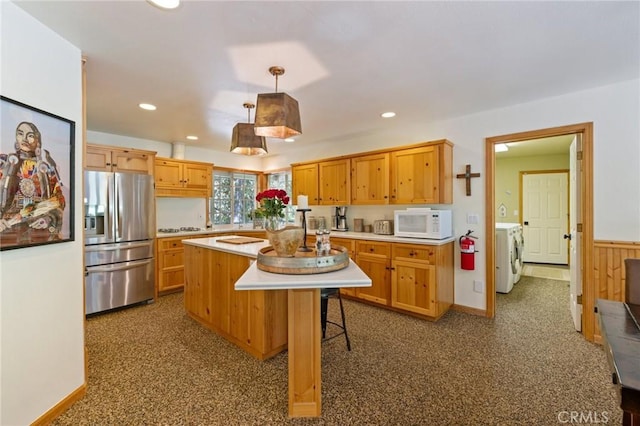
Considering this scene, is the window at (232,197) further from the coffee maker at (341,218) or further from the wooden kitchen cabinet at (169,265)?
the coffee maker at (341,218)

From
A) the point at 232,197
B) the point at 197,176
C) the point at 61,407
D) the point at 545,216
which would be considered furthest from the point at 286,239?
the point at 545,216

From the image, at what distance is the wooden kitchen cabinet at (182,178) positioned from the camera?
450 cm

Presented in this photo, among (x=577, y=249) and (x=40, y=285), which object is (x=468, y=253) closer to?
(x=577, y=249)

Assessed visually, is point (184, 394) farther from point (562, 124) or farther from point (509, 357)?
point (562, 124)

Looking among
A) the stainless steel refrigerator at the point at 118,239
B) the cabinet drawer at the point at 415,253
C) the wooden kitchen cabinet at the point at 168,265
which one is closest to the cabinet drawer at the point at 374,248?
the cabinet drawer at the point at 415,253

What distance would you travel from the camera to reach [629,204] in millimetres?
2588

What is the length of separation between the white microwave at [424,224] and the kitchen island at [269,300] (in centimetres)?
176

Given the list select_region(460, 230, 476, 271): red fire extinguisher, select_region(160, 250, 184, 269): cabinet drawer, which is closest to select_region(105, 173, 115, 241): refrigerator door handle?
select_region(160, 250, 184, 269): cabinet drawer

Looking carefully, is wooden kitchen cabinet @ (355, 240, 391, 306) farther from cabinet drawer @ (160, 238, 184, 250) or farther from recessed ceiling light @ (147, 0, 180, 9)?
recessed ceiling light @ (147, 0, 180, 9)

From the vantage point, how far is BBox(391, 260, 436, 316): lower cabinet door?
125 inches

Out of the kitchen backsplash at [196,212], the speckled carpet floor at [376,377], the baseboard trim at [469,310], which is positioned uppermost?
the kitchen backsplash at [196,212]

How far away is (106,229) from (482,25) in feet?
13.7

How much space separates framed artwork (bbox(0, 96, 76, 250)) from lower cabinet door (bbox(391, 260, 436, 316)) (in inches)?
121

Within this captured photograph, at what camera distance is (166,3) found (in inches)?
61.7
